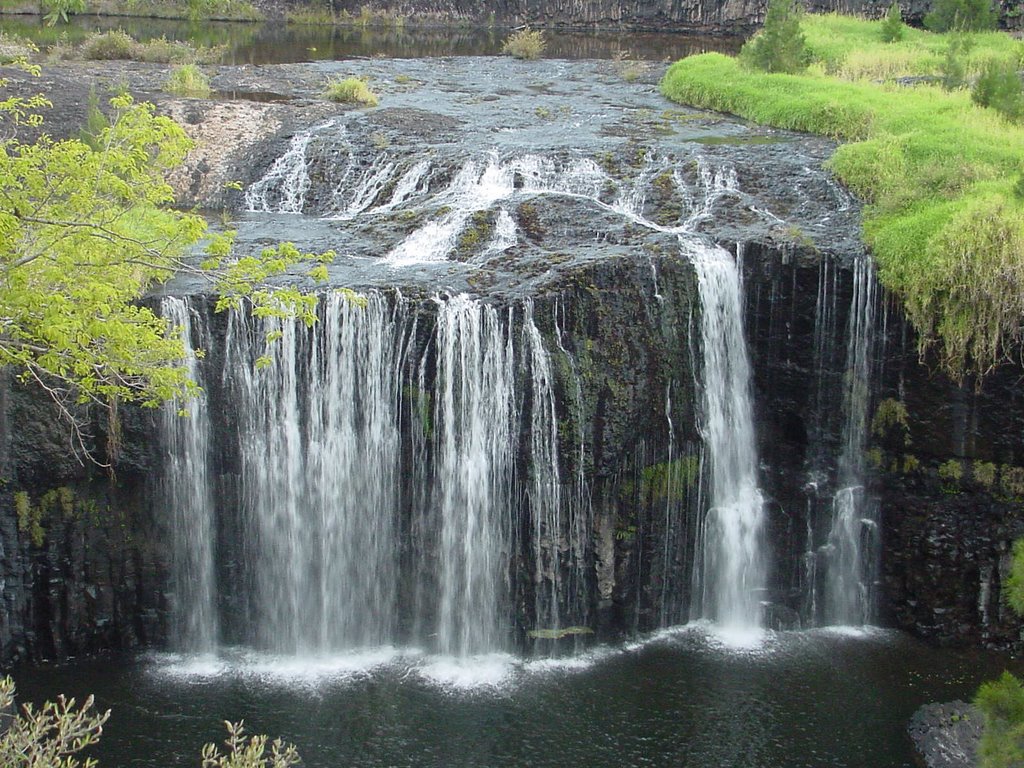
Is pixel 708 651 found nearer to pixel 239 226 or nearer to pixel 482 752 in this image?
pixel 482 752

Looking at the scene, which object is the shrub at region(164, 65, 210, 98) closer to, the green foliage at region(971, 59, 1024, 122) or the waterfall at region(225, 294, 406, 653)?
the waterfall at region(225, 294, 406, 653)

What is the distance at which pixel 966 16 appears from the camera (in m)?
34.5

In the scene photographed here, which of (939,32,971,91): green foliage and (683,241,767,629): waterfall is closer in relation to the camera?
(683,241,767,629): waterfall

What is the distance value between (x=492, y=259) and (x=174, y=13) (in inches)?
1445

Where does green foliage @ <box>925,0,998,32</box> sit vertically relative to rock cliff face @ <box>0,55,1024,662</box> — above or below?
above

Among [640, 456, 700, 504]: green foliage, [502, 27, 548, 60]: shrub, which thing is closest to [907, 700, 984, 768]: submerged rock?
[640, 456, 700, 504]: green foliage

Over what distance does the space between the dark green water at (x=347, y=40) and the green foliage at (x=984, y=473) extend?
23.6m

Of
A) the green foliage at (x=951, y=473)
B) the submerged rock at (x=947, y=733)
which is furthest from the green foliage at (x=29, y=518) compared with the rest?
the green foliage at (x=951, y=473)

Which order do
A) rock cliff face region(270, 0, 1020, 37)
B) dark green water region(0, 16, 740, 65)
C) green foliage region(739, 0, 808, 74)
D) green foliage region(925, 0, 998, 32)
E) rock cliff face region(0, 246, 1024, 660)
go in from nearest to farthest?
1. rock cliff face region(0, 246, 1024, 660)
2. green foliage region(739, 0, 808, 74)
3. green foliage region(925, 0, 998, 32)
4. dark green water region(0, 16, 740, 65)
5. rock cliff face region(270, 0, 1020, 37)

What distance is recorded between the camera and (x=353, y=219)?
19.5 m

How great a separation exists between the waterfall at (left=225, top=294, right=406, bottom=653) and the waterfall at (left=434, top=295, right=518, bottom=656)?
2.17ft

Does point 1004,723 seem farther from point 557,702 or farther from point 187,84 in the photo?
point 187,84

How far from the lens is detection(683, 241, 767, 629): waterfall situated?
646 inches

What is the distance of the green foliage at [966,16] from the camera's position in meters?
34.3
